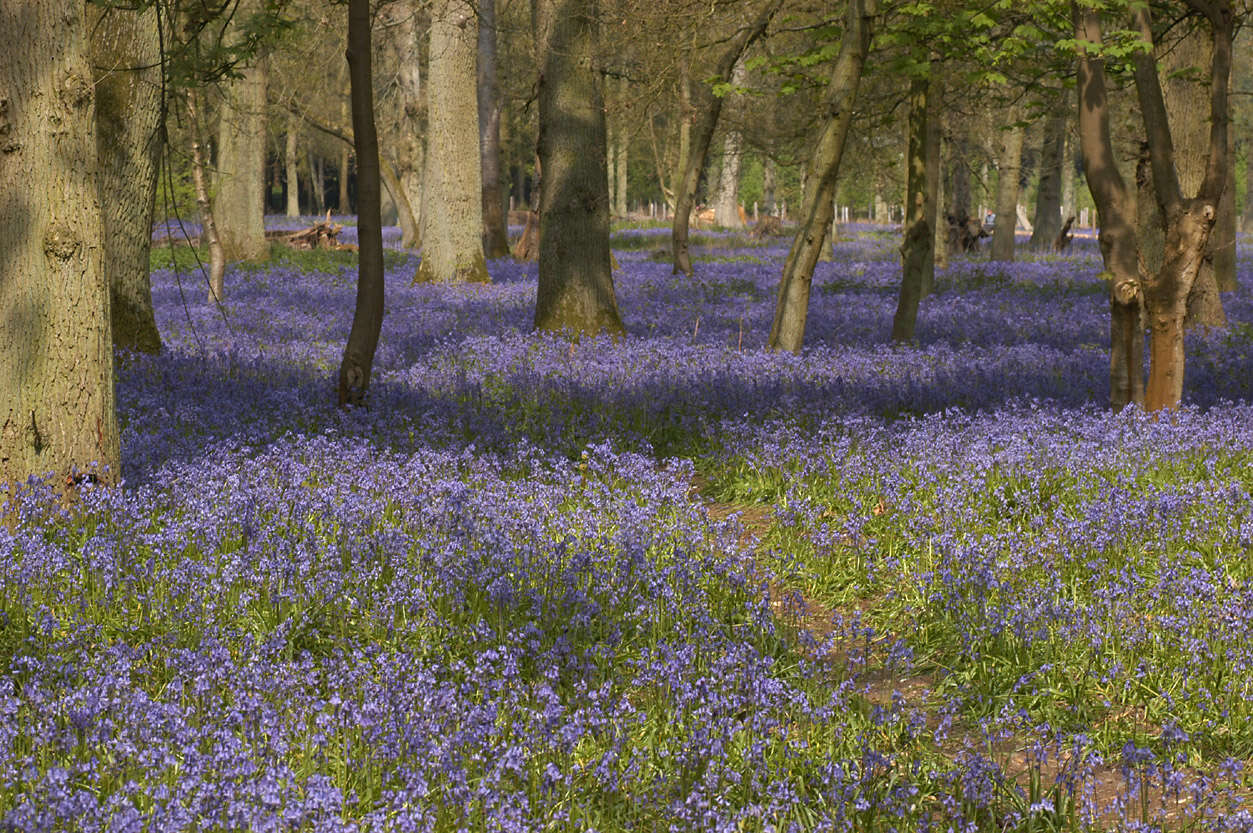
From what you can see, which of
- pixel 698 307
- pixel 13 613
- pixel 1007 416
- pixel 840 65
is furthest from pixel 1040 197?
pixel 13 613

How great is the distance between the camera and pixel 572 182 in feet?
45.2

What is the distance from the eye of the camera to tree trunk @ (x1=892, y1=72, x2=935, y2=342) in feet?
44.5

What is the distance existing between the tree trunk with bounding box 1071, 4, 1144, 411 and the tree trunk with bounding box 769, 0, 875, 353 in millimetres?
2564

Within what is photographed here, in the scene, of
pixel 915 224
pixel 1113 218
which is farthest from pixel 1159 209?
pixel 915 224

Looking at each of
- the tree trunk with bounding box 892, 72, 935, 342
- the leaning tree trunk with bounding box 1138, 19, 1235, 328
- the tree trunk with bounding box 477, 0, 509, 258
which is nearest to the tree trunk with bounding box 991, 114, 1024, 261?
the leaning tree trunk with bounding box 1138, 19, 1235, 328

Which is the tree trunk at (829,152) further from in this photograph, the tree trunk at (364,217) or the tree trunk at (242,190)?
the tree trunk at (242,190)

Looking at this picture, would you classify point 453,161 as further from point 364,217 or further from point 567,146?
point 364,217

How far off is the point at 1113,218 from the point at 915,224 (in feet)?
16.8

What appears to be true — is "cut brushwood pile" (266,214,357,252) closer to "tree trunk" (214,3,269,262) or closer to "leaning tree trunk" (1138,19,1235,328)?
"tree trunk" (214,3,269,262)

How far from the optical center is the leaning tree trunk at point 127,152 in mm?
11469

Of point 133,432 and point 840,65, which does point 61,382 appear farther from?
point 840,65

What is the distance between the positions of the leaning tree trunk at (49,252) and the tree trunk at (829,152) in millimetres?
7189

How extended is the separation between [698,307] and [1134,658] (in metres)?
13.2

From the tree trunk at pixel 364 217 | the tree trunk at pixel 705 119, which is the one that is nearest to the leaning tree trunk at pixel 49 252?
the tree trunk at pixel 364 217
